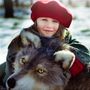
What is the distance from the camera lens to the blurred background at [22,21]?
726cm

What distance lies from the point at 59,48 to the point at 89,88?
432mm

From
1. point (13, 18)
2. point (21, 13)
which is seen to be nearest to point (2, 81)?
point (13, 18)

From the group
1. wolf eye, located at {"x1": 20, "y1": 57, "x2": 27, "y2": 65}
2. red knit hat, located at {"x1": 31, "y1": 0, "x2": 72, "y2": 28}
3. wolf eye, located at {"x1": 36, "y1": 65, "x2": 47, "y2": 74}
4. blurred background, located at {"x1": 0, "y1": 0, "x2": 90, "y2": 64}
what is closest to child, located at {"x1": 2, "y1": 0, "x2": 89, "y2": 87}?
red knit hat, located at {"x1": 31, "y1": 0, "x2": 72, "y2": 28}

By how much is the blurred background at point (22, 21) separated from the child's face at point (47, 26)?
54.5 inches

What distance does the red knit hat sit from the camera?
363 centimetres

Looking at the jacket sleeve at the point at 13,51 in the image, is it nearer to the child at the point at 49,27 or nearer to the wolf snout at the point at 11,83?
the child at the point at 49,27

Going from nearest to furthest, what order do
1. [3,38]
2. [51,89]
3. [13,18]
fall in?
[51,89]
[3,38]
[13,18]

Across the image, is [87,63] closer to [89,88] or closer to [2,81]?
[89,88]

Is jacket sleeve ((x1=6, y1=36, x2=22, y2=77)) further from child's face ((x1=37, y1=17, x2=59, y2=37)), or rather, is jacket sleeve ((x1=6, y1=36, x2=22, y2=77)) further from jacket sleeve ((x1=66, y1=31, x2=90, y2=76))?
jacket sleeve ((x1=66, y1=31, x2=90, y2=76))

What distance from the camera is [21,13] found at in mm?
11242

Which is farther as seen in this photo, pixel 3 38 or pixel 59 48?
pixel 3 38

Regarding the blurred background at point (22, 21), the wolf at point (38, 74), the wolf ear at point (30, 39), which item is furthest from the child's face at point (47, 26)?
the blurred background at point (22, 21)

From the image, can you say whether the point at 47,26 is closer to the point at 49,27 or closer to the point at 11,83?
the point at 49,27

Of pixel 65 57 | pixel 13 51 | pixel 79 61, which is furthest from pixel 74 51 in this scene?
pixel 13 51
